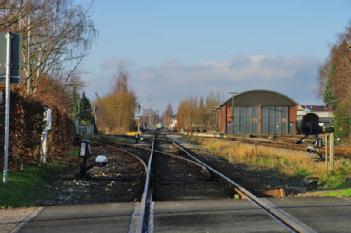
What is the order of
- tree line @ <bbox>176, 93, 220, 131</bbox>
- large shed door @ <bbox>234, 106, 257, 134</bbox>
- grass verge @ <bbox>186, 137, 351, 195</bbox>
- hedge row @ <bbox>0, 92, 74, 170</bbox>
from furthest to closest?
tree line @ <bbox>176, 93, 220, 131</bbox> < large shed door @ <bbox>234, 106, 257, 134</bbox> < grass verge @ <bbox>186, 137, 351, 195</bbox> < hedge row @ <bbox>0, 92, 74, 170</bbox>

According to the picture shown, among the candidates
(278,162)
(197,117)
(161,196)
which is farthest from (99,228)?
(197,117)

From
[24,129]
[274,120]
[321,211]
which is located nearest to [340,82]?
[274,120]

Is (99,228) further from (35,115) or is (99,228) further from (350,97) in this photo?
(350,97)

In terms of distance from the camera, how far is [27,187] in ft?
47.2

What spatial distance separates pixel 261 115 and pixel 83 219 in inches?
3652

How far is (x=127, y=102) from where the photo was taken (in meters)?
109

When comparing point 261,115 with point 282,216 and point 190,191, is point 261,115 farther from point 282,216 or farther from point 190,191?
point 282,216

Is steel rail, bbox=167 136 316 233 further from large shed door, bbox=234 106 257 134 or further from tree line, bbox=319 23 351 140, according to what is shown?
large shed door, bbox=234 106 257 134

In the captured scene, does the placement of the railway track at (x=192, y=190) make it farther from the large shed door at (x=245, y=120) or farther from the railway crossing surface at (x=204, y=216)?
the large shed door at (x=245, y=120)

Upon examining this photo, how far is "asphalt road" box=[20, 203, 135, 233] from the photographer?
8.77 m

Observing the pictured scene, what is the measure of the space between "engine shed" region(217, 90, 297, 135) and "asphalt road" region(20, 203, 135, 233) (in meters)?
89.5

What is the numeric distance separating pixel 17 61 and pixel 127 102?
9510 centimetres

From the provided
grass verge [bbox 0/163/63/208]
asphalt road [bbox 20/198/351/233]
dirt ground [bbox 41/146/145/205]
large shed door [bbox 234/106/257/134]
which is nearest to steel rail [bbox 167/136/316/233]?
asphalt road [bbox 20/198/351/233]

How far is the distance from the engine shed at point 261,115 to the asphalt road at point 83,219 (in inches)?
3525
